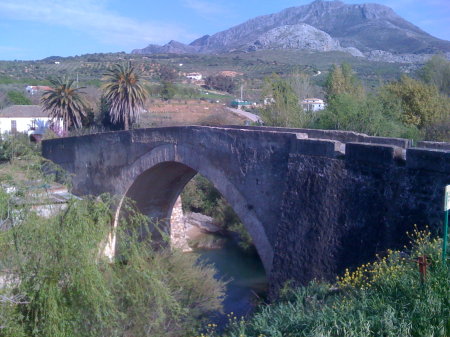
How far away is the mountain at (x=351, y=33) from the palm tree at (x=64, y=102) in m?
41.3

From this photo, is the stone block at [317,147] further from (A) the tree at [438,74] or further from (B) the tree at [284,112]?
(A) the tree at [438,74]

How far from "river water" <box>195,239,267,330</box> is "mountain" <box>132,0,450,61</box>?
44.8 metres

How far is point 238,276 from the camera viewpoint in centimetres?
1584

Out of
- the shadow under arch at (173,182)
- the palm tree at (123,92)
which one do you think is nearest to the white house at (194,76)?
the palm tree at (123,92)

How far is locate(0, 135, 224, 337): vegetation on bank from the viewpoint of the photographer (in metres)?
5.09

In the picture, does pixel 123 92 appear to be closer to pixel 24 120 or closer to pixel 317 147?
pixel 24 120

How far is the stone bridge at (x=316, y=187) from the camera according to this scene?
648 cm

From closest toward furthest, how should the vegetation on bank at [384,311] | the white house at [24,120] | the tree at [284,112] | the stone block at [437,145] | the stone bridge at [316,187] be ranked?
the vegetation on bank at [384,311] → the stone bridge at [316,187] → the stone block at [437,145] → the tree at [284,112] → the white house at [24,120]

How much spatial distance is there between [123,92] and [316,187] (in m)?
18.5

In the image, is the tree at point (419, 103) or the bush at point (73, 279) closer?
the bush at point (73, 279)

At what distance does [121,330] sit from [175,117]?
26.3 m

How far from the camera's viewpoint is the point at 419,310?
3.95 metres

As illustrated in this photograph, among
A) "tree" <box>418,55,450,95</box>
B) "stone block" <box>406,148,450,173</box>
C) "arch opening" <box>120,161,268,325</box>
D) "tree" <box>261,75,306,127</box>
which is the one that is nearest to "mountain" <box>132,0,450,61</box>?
"tree" <box>418,55,450,95</box>

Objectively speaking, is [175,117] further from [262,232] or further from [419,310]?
[419,310]
